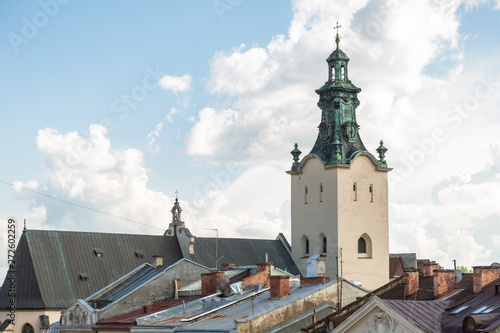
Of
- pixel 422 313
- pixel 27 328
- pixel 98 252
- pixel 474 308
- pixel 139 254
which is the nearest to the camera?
pixel 422 313

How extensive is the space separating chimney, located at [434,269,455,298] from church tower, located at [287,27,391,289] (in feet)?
140

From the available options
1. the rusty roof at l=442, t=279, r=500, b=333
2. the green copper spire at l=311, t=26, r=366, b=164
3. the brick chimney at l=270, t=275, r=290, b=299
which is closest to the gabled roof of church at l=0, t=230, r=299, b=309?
the green copper spire at l=311, t=26, r=366, b=164

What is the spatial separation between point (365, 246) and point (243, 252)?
11038mm

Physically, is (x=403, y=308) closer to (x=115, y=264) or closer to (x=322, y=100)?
(x=115, y=264)

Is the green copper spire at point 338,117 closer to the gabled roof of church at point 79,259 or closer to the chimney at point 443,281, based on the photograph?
the gabled roof of church at point 79,259

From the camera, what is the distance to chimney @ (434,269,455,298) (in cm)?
3347

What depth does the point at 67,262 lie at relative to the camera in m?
70.2

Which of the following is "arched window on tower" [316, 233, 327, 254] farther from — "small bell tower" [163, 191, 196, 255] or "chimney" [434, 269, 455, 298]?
"chimney" [434, 269, 455, 298]

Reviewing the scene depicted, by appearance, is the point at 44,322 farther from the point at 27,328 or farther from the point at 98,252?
the point at 98,252

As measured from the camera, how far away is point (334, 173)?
7819cm

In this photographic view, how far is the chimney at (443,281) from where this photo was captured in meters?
33.5

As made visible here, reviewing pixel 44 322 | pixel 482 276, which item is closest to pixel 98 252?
pixel 44 322

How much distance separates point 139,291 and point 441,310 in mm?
19820

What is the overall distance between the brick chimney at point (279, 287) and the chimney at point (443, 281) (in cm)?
640
